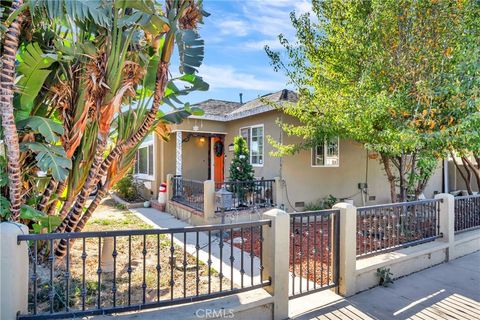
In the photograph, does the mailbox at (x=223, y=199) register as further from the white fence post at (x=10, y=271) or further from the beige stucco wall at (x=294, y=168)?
the white fence post at (x=10, y=271)

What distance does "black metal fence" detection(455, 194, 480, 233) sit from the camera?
6.98 m

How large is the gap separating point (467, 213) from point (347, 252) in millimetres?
4758

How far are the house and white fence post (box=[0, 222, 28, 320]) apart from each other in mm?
7456

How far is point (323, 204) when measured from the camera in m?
10.8

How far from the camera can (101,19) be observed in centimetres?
362

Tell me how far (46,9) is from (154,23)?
4.60ft

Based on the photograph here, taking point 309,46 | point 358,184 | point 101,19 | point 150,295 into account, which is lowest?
point 150,295

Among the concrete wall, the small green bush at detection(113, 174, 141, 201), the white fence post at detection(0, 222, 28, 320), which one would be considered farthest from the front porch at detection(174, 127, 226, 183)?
the concrete wall

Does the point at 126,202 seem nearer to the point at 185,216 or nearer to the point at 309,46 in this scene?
the point at 185,216

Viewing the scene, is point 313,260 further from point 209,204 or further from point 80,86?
point 80,86

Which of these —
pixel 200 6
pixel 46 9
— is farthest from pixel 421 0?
pixel 46 9

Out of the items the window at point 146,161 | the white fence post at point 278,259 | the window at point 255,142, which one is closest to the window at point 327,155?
the window at point 255,142

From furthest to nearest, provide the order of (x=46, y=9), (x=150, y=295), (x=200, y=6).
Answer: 1. (x=200, y=6)
2. (x=150, y=295)
3. (x=46, y=9)

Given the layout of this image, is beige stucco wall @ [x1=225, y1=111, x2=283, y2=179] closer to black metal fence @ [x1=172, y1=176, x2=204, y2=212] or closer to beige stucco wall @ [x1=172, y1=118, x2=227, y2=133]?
beige stucco wall @ [x1=172, y1=118, x2=227, y2=133]
